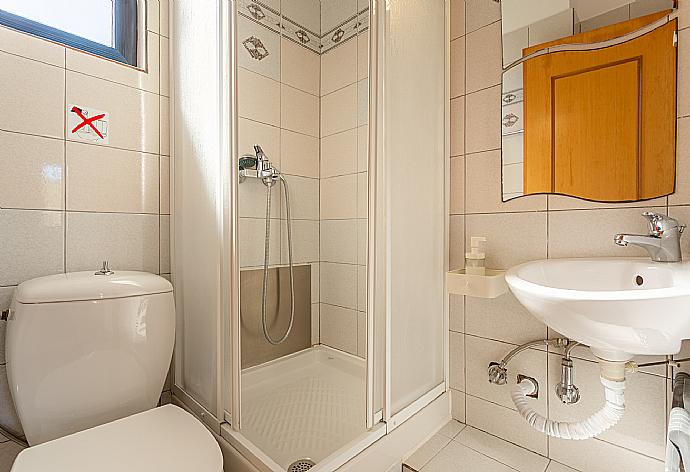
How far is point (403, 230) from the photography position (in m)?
1.14

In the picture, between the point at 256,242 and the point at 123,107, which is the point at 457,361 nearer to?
the point at 256,242

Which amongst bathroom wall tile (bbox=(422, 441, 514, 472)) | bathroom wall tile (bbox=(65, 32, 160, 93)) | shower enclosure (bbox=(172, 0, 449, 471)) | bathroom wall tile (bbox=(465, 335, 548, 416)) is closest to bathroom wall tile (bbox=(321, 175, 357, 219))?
shower enclosure (bbox=(172, 0, 449, 471))

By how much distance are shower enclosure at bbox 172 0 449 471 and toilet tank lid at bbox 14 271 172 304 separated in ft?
0.58

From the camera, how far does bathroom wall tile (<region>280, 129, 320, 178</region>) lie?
166 cm

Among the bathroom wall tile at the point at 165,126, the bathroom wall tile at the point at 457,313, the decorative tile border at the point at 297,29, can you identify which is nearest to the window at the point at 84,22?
the bathroom wall tile at the point at 165,126

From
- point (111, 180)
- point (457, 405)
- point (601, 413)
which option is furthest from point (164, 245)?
point (601, 413)

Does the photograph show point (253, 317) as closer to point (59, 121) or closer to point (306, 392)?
point (306, 392)

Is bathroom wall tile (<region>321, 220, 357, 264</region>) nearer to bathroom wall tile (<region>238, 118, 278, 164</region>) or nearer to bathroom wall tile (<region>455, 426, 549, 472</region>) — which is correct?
bathroom wall tile (<region>238, 118, 278, 164</region>)

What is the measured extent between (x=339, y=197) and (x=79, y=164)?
97 centimetres

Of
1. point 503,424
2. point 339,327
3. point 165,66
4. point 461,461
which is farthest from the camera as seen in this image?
point 339,327

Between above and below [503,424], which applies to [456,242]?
above

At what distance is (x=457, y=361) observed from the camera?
4.45 ft

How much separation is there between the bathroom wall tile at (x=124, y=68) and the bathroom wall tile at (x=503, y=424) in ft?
5.57

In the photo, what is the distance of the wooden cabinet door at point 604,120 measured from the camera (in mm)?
946
